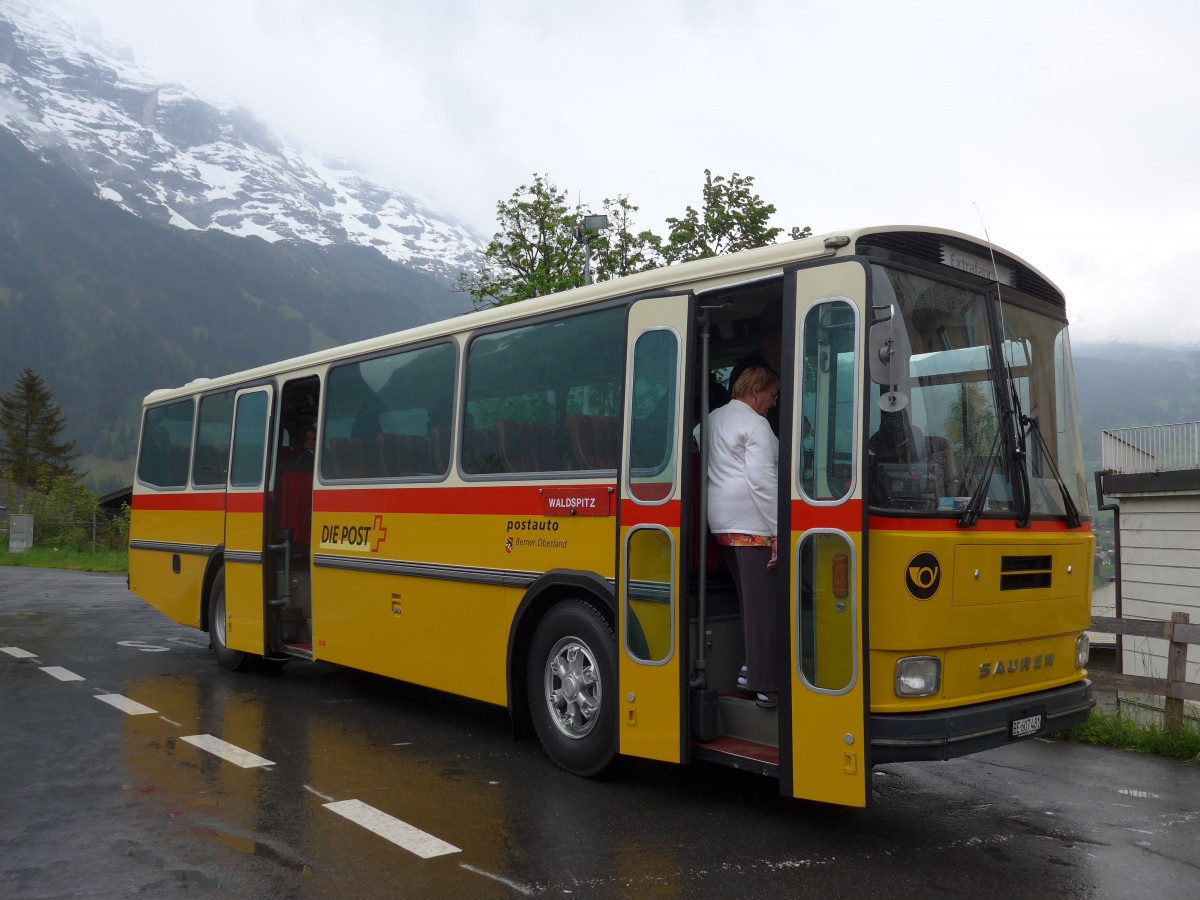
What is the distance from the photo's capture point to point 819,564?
16.9ft

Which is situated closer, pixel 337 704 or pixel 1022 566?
pixel 1022 566

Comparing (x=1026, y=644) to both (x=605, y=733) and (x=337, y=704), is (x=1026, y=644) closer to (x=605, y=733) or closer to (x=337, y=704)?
(x=605, y=733)

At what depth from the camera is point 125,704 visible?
877 cm

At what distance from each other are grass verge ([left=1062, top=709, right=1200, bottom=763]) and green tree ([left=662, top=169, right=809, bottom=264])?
611 inches

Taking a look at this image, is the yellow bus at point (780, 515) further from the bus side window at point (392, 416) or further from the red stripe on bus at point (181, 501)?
the red stripe on bus at point (181, 501)

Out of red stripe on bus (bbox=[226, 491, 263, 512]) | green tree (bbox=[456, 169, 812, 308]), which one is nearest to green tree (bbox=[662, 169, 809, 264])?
green tree (bbox=[456, 169, 812, 308])

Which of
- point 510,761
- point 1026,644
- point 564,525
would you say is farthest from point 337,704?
point 1026,644

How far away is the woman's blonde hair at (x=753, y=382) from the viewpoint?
6098 mm

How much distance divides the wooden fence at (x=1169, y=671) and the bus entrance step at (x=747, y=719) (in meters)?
3.24

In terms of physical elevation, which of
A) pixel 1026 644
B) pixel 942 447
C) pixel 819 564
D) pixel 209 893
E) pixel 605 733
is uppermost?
pixel 942 447

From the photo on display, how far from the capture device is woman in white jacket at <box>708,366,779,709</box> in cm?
566

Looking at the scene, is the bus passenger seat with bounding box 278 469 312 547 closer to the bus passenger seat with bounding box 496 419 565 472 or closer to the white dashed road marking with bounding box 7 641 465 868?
the white dashed road marking with bounding box 7 641 465 868

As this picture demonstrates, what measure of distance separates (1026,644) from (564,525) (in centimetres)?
259

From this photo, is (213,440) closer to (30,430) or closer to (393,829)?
(393,829)
